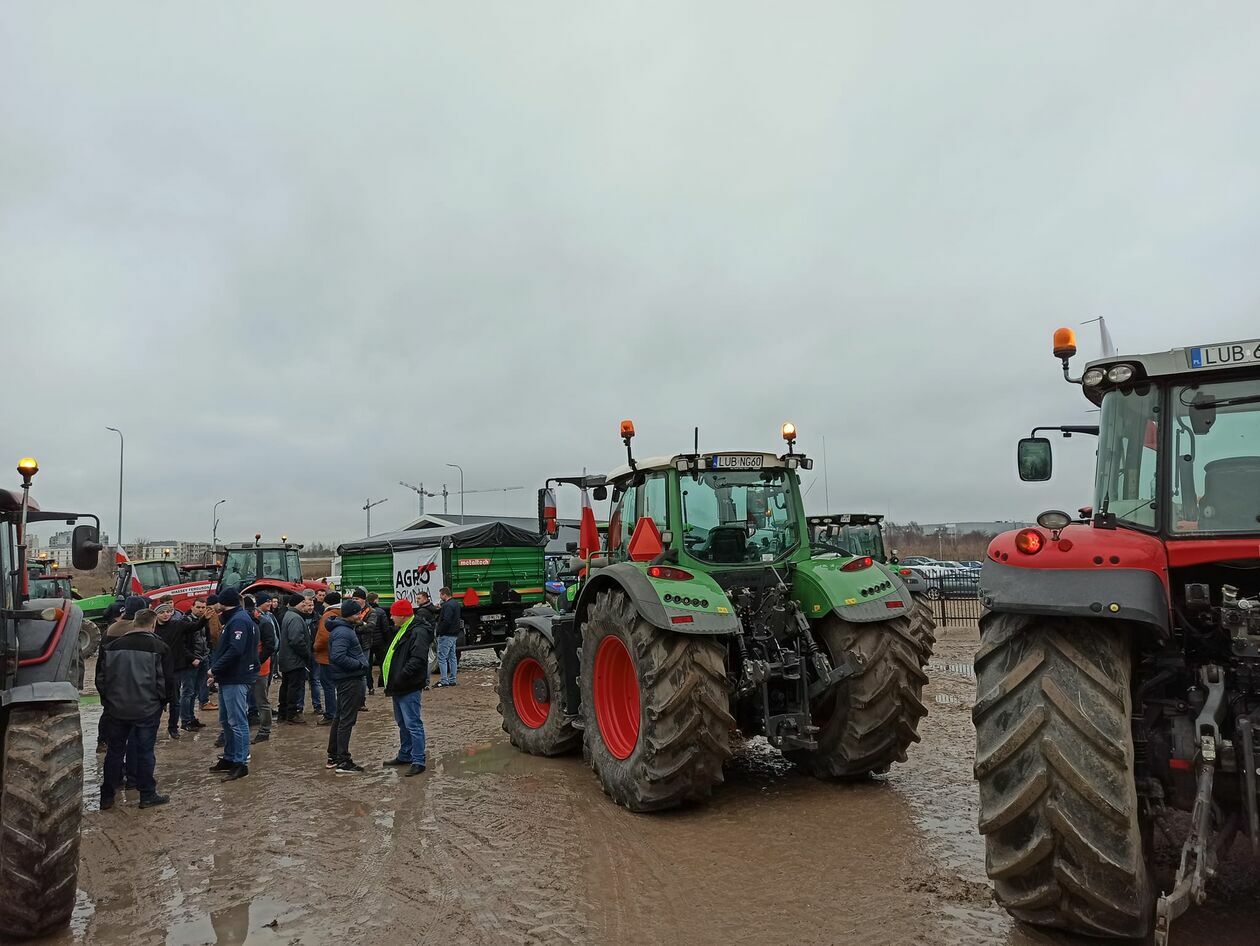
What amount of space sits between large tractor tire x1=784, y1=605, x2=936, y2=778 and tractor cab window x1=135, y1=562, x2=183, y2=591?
56.2ft

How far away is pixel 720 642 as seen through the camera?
5.81 metres

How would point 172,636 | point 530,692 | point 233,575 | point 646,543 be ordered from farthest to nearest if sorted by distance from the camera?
point 233,575 < point 172,636 < point 530,692 < point 646,543

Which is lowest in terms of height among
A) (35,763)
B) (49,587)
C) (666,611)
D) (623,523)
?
(35,763)

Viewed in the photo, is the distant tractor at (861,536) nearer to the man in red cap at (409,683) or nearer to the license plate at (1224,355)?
the man in red cap at (409,683)

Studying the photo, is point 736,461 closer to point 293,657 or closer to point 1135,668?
point 1135,668

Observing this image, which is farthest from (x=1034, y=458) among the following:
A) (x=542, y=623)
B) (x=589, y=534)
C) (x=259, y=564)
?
(x=259, y=564)

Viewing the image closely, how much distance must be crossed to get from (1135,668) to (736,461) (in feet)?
11.5

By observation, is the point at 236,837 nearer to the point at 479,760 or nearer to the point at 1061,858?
the point at 479,760

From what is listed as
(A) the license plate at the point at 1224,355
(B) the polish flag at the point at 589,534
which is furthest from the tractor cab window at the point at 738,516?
(A) the license plate at the point at 1224,355

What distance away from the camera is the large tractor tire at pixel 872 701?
5754 mm

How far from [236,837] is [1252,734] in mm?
5825

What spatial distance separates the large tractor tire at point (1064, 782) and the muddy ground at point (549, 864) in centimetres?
49

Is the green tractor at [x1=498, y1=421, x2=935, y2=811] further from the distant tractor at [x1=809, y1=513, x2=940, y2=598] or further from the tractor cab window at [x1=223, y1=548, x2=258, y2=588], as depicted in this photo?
→ the tractor cab window at [x1=223, y1=548, x2=258, y2=588]

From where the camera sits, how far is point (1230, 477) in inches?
133
